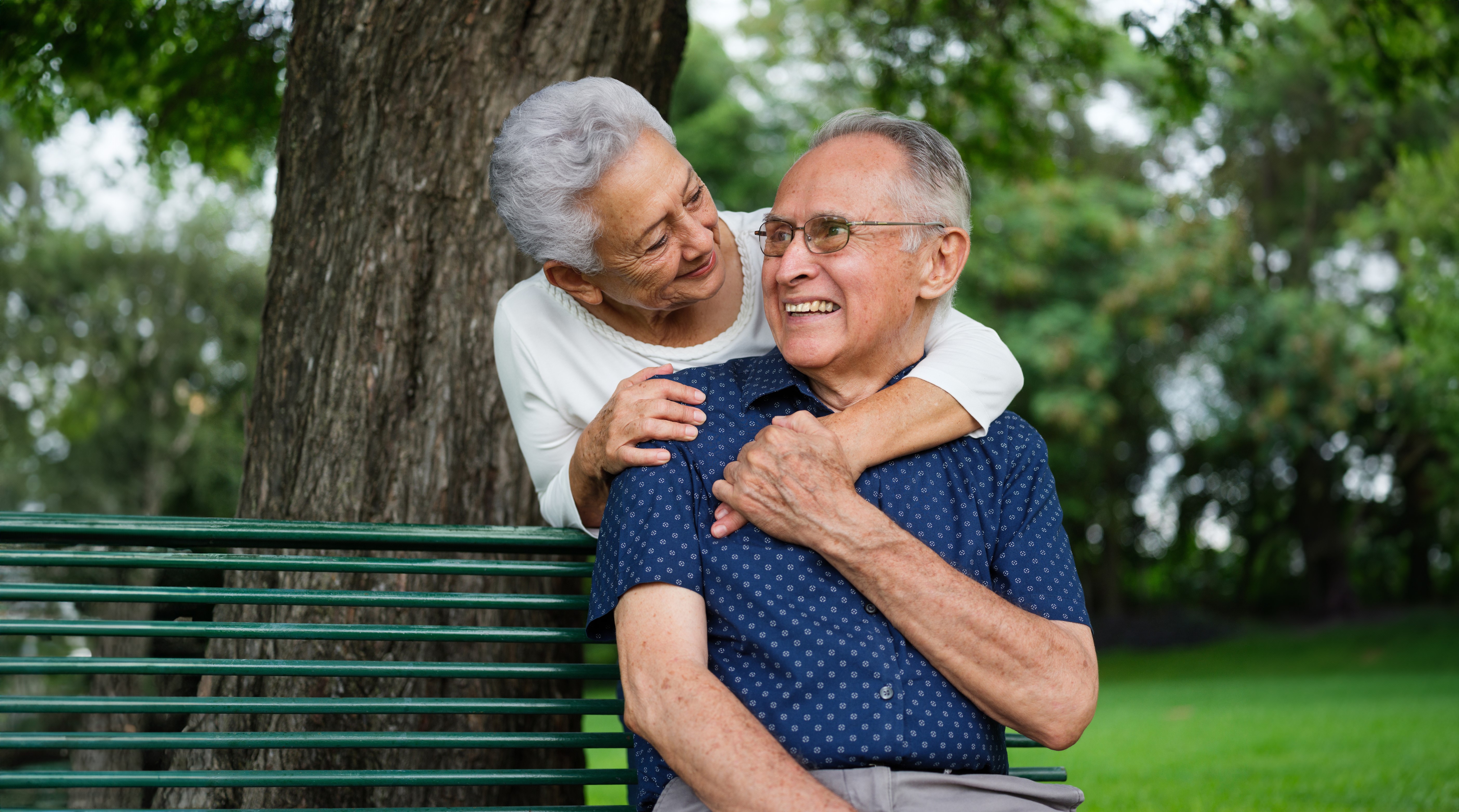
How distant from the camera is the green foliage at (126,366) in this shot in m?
19.0

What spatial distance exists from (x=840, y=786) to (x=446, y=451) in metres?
1.76

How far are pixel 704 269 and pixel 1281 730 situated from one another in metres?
10.1

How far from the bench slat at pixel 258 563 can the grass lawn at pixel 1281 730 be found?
3454 millimetres

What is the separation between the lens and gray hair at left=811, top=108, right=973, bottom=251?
2318 mm

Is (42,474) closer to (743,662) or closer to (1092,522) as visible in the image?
(1092,522)

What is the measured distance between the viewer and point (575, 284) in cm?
269

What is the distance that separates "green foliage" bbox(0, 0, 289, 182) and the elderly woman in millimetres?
4241

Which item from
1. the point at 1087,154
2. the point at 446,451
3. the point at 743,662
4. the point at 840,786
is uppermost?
the point at 1087,154

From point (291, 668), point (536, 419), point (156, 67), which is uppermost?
point (156, 67)

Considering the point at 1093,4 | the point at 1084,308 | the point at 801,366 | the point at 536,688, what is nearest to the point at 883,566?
the point at 801,366

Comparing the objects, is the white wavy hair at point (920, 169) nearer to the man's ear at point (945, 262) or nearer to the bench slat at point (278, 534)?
the man's ear at point (945, 262)

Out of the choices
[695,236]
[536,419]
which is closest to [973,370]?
[695,236]

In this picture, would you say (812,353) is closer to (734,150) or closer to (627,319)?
(627,319)

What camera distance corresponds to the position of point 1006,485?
227cm
